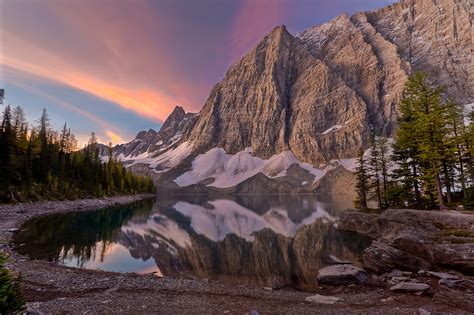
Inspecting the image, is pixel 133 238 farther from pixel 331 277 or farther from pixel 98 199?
pixel 98 199

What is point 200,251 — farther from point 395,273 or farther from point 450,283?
point 450,283

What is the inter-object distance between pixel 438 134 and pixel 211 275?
2893cm

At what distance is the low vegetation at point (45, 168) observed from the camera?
5678 centimetres

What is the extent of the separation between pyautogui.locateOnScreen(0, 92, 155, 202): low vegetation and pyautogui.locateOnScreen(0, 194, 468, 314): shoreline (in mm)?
48603

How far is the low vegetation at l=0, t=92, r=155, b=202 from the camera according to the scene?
56.8 metres

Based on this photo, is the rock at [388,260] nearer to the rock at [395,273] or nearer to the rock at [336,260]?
the rock at [395,273]

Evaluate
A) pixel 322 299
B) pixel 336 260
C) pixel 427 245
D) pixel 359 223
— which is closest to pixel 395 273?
pixel 427 245

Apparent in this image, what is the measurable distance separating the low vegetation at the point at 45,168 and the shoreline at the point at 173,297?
48.6 meters

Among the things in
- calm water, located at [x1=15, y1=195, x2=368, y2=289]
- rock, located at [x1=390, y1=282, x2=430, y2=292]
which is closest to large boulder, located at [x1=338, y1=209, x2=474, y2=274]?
rock, located at [x1=390, y1=282, x2=430, y2=292]

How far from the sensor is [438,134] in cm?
2900

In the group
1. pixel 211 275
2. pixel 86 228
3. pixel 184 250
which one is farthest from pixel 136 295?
pixel 86 228

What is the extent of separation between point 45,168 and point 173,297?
76.8 metres

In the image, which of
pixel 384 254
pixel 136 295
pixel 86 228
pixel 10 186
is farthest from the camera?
pixel 10 186

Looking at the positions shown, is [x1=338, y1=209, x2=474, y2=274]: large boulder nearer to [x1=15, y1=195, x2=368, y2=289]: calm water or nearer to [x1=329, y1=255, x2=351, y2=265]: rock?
[x1=329, y1=255, x2=351, y2=265]: rock
